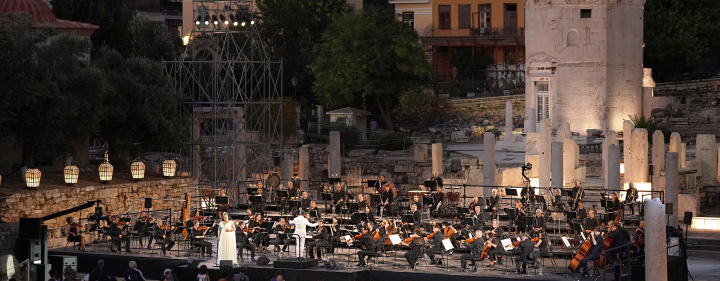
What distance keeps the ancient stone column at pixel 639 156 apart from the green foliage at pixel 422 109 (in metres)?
15.1

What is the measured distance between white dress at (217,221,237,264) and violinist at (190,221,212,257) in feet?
5.46

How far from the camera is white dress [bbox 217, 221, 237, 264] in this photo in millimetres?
24016

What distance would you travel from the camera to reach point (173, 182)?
113 ft

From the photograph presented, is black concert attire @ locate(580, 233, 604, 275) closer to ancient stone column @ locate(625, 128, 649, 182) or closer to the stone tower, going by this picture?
ancient stone column @ locate(625, 128, 649, 182)

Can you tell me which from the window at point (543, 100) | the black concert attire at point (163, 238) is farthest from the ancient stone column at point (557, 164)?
the black concert attire at point (163, 238)

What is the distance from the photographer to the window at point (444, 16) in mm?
55188

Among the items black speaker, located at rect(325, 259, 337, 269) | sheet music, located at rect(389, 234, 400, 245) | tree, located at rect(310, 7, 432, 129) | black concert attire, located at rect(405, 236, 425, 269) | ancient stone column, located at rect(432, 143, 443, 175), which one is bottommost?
black speaker, located at rect(325, 259, 337, 269)

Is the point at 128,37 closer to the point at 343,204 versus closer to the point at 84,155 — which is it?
the point at 84,155

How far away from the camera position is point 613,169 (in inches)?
1221

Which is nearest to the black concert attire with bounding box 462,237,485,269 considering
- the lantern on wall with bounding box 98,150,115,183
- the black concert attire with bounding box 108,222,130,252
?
the black concert attire with bounding box 108,222,130,252

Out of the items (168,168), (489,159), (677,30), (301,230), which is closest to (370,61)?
(677,30)

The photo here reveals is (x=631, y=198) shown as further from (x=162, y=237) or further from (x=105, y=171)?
(x=105, y=171)

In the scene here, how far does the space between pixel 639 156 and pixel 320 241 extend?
11.8 meters

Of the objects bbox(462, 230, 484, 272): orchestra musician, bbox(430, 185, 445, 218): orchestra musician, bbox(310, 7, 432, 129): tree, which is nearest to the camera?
bbox(462, 230, 484, 272): orchestra musician
